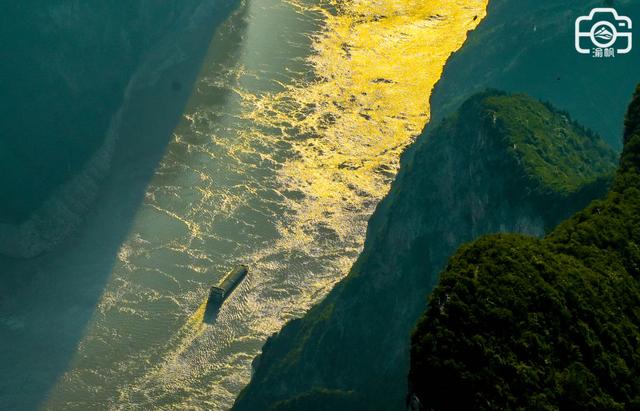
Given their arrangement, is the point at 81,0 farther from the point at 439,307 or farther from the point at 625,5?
the point at 439,307

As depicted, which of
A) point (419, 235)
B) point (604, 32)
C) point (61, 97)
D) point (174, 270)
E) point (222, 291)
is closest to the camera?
point (419, 235)

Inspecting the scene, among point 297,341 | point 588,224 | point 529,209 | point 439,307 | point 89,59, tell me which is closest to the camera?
point 439,307

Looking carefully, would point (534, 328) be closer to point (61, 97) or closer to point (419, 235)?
point (419, 235)

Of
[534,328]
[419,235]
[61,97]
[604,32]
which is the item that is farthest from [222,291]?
[534,328]

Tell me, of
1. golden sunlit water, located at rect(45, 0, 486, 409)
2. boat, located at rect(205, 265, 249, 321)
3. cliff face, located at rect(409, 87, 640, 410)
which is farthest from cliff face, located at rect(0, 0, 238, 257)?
cliff face, located at rect(409, 87, 640, 410)

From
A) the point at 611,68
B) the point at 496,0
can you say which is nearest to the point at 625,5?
the point at 611,68

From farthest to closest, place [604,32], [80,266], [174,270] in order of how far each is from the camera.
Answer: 1. [604,32]
2. [80,266]
3. [174,270]
